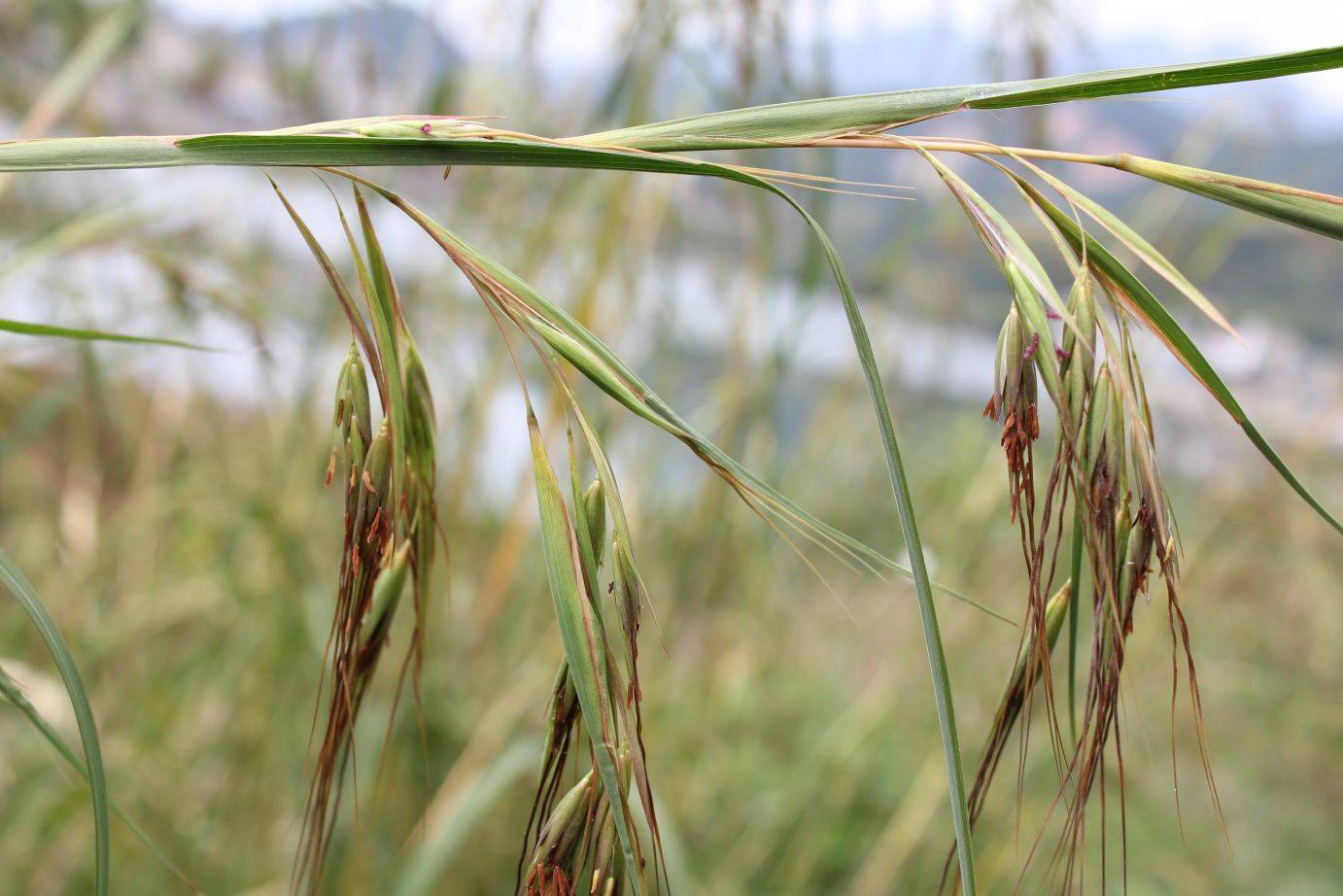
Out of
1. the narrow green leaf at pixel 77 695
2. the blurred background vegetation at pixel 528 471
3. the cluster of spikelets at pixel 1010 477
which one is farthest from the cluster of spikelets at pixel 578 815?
the blurred background vegetation at pixel 528 471

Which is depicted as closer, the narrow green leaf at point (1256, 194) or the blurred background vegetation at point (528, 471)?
the narrow green leaf at point (1256, 194)

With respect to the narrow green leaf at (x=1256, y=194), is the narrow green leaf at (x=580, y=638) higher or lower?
lower

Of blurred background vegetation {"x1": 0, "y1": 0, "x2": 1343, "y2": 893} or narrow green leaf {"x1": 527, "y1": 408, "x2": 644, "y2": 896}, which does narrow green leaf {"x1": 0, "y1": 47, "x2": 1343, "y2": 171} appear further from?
blurred background vegetation {"x1": 0, "y1": 0, "x2": 1343, "y2": 893}

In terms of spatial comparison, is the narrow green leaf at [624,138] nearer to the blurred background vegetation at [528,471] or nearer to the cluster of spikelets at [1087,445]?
the cluster of spikelets at [1087,445]

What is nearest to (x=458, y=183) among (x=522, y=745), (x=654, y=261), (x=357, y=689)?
(x=654, y=261)

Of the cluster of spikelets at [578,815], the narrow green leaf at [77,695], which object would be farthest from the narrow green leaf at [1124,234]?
the narrow green leaf at [77,695]

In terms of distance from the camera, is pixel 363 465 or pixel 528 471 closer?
pixel 363 465

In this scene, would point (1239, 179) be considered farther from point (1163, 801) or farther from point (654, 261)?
point (1163, 801)

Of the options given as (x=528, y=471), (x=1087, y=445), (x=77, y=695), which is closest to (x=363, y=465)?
(x=77, y=695)

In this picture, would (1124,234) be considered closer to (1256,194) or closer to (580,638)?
(1256,194)
